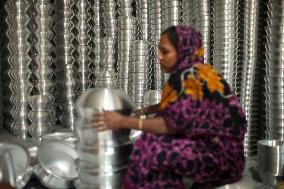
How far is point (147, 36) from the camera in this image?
340 centimetres

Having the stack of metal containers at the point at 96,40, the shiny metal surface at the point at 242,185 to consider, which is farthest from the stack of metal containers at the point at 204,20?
the shiny metal surface at the point at 242,185

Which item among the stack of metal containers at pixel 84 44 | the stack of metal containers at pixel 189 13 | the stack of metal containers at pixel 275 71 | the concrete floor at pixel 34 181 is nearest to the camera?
the concrete floor at pixel 34 181

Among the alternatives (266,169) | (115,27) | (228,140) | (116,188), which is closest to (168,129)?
(228,140)

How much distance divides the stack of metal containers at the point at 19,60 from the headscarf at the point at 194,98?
1.87 meters

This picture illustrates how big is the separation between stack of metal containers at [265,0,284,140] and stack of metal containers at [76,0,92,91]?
1564 millimetres

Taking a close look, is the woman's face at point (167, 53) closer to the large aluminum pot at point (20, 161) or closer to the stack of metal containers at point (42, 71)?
the large aluminum pot at point (20, 161)

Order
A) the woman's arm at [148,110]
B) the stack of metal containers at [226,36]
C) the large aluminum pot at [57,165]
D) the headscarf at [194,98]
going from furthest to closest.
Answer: the stack of metal containers at [226,36] → the large aluminum pot at [57,165] → the woman's arm at [148,110] → the headscarf at [194,98]

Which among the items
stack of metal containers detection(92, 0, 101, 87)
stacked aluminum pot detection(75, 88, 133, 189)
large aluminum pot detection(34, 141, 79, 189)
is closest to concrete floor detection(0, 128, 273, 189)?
large aluminum pot detection(34, 141, 79, 189)

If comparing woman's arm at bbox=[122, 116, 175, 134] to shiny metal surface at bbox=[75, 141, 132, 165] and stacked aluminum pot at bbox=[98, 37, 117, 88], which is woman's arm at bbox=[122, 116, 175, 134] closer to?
shiny metal surface at bbox=[75, 141, 132, 165]

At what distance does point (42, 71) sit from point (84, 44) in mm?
462

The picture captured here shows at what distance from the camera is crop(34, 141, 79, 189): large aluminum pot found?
2.30 meters

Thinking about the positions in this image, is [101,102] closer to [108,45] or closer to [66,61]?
[108,45]

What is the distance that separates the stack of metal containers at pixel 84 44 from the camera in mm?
3488

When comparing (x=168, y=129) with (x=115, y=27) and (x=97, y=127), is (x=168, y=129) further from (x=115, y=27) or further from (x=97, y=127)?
(x=115, y=27)
